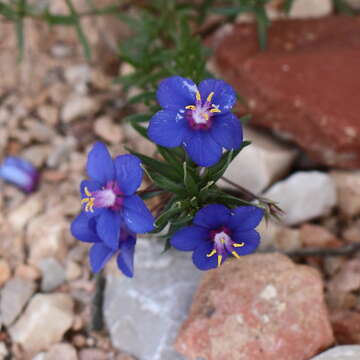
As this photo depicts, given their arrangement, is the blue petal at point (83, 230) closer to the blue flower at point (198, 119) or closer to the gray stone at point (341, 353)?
the blue flower at point (198, 119)

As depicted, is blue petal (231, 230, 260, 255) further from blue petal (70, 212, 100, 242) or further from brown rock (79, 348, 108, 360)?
brown rock (79, 348, 108, 360)

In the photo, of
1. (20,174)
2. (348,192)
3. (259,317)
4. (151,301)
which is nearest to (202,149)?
(259,317)

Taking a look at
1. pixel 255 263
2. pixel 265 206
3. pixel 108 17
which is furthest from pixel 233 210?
pixel 108 17

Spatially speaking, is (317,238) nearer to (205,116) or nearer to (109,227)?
(205,116)

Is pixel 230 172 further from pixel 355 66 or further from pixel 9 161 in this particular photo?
pixel 9 161

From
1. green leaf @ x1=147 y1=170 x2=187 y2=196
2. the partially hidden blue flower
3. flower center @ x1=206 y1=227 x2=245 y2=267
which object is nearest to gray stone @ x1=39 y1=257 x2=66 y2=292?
the partially hidden blue flower

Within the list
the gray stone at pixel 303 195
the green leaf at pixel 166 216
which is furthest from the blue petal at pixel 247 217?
the gray stone at pixel 303 195
